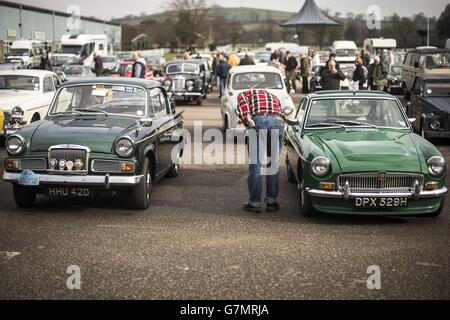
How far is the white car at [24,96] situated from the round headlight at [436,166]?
321 inches

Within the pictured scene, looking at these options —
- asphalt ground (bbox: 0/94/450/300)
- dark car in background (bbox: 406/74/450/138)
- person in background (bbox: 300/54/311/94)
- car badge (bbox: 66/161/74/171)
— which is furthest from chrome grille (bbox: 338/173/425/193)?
person in background (bbox: 300/54/311/94)

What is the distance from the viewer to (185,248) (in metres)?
6.44

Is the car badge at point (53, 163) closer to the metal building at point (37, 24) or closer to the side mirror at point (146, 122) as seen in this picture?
the side mirror at point (146, 122)

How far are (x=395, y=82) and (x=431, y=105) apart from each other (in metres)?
15.8

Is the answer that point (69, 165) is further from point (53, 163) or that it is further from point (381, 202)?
point (381, 202)

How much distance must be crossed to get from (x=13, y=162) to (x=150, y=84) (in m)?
2.48

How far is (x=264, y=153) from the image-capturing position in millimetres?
8039

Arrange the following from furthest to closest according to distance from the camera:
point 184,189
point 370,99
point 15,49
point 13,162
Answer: point 15,49
point 184,189
point 370,99
point 13,162

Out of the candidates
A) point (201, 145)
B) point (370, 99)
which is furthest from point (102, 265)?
point (201, 145)

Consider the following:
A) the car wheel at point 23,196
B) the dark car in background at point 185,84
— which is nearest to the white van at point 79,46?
the dark car in background at point 185,84

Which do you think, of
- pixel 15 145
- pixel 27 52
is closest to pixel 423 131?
pixel 15 145

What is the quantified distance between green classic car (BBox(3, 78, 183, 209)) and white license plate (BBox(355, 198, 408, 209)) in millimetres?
2608

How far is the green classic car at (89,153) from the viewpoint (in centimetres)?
770
